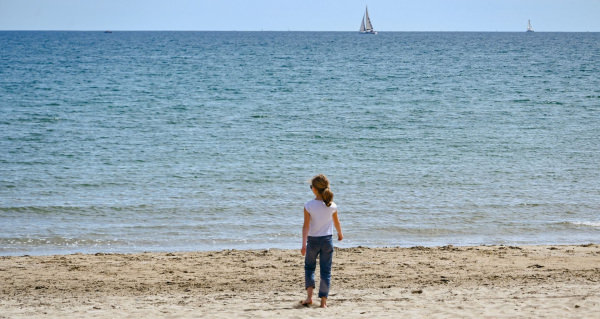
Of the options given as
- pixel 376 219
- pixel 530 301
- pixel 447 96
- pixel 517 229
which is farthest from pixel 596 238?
pixel 447 96

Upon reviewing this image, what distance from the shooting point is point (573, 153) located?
21266 millimetres

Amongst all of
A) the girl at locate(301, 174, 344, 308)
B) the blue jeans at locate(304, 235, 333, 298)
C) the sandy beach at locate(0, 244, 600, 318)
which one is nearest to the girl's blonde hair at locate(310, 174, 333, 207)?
the girl at locate(301, 174, 344, 308)

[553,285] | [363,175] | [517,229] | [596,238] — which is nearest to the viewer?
[553,285]

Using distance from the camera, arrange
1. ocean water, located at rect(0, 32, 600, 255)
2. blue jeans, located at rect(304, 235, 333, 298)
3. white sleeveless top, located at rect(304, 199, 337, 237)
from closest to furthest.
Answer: white sleeveless top, located at rect(304, 199, 337, 237) → blue jeans, located at rect(304, 235, 333, 298) → ocean water, located at rect(0, 32, 600, 255)

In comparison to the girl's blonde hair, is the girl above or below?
below

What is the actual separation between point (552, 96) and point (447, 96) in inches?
236

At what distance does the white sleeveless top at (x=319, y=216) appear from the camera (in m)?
7.16

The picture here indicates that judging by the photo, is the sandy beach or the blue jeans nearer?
the blue jeans

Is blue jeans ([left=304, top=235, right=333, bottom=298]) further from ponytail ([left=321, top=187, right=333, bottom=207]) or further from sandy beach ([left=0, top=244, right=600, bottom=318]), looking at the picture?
ponytail ([left=321, top=187, right=333, bottom=207])

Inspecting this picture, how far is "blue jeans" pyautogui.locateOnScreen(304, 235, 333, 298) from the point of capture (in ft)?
24.0

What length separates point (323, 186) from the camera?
7082mm

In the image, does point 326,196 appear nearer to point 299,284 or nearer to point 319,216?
point 319,216

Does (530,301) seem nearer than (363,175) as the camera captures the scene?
Yes

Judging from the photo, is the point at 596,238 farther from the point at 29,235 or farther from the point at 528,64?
the point at 528,64
